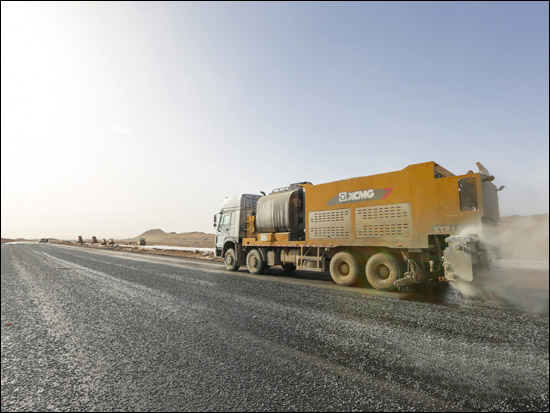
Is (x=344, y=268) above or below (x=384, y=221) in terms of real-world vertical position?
below

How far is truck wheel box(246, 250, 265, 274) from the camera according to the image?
13.6 m

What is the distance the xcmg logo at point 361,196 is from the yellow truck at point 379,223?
0.03 m

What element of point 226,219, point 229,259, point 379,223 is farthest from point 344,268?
point 226,219

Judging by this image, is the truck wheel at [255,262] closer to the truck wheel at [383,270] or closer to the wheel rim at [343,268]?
the wheel rim at [343,268]

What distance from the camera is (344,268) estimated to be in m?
10.3

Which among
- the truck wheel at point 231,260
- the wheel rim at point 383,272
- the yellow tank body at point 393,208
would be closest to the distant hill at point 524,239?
the yellow tank body at point 393,208

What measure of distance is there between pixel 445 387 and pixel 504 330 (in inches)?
107

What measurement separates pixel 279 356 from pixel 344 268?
21.7 ft

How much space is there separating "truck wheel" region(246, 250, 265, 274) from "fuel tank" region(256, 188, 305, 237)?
1.54 m

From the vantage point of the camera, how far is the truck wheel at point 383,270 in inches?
342

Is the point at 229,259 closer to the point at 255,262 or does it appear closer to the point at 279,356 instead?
the point at 255,262

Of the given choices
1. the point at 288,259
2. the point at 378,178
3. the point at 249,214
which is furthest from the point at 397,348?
the point at 249,214

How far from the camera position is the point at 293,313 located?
21.0 feet

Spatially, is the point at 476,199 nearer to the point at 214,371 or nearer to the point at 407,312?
the point at 407,312
